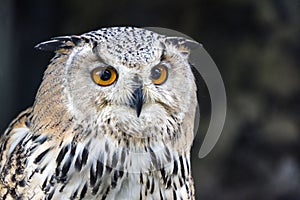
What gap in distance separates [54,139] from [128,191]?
0.74 feet

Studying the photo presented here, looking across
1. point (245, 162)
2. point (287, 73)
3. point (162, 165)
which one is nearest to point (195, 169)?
point (245, 162)

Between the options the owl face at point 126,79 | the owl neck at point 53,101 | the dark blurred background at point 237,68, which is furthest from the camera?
the dark blurred background at point 237,68

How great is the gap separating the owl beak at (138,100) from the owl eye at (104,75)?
6 cm

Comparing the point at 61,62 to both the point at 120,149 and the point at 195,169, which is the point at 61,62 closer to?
the point at 120,149

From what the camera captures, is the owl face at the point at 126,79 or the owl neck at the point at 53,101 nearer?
the owl face at the point at 126,79

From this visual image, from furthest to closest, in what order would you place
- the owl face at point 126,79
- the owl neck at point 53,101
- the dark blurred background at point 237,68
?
1. the dark blurred background at point 237,68
2. the owl neck at point 53,101
3. the owl face at point 126,79

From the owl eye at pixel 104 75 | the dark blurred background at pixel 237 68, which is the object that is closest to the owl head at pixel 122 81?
the owl eye at pixel 104 75

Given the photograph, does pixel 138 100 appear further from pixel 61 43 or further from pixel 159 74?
pixel 61 43

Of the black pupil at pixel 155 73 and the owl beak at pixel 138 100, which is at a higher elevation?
the black pupil at pixel 155 73

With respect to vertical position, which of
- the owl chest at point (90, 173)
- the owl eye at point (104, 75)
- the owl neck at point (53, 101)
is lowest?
the owl chest at point (90, 173)

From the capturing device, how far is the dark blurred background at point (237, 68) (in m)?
3.43

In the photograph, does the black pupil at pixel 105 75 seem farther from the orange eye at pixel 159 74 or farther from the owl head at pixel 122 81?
the orange eye at pixel 159 74

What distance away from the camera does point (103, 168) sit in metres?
2.02

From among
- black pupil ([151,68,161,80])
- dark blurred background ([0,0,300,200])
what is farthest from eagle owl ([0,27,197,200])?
dark blurred background ([0,0,300,200])
